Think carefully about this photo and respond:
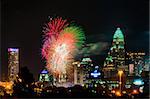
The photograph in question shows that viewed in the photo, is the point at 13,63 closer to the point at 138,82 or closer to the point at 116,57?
the point at 116,57

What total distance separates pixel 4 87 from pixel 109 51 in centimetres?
121

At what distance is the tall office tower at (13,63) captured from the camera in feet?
14.4

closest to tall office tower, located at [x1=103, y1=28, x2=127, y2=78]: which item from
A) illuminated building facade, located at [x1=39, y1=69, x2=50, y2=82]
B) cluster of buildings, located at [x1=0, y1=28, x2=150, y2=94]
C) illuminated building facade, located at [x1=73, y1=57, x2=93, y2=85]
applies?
cluster of buildings, located at [x1=0, y1=28, x2=150, y2=94]

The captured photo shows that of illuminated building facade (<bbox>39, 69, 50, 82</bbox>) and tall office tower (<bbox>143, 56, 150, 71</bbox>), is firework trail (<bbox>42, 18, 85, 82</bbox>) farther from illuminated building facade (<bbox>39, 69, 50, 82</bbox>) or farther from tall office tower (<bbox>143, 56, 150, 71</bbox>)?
tall office tower (<bbox>143, 56, 150, 71</bbox>)

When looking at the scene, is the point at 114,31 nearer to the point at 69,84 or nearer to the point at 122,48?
the point at 122,48

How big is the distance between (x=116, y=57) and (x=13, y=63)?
44.7 inches

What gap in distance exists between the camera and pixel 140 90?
13.4 ft

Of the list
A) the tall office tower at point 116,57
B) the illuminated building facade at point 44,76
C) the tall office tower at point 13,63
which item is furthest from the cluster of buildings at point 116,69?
the tall office tower at point 13,63

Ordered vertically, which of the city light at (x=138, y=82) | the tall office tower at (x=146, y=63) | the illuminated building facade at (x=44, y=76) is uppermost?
the tall office tower at (x=146, y=63)

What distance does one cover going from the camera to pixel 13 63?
4.48 m

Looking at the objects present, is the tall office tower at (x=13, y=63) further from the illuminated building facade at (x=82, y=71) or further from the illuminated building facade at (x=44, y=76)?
the illuminated building facade at (x=82, y=71)

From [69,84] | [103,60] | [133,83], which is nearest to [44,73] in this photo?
[69,84]

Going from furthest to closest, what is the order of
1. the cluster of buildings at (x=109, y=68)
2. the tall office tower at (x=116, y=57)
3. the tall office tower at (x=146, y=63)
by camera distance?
the tall office tower at (x=116, y=57) < the cluster of buildings at (x=109, y=68) < the tall office tower at (x=146, y=63)

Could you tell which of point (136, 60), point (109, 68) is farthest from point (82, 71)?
point (136, 60)
